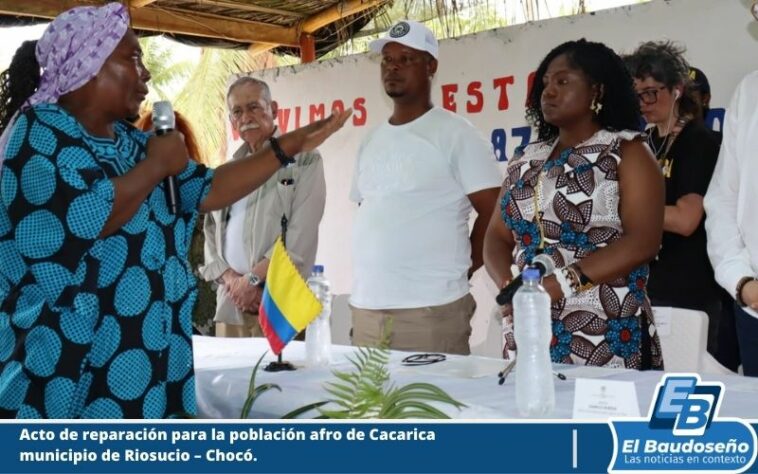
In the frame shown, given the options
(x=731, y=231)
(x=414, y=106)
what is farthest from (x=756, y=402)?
(x=414, y=106)

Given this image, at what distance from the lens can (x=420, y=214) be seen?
10.9ft

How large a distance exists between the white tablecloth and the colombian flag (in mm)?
115

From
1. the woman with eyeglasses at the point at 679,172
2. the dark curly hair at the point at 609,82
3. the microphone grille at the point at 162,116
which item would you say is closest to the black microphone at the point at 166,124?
the microphone grille at the point at 162,116

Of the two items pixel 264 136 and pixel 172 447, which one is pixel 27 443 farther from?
pixel 264 136

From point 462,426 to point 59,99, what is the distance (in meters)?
1.21

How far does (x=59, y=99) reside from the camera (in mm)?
2062

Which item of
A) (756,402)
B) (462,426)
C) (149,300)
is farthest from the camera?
(149,300)

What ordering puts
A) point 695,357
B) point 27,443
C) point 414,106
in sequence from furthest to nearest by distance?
point 414,106, point 695,357, point 27,443

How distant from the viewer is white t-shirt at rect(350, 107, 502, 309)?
10.8 feet

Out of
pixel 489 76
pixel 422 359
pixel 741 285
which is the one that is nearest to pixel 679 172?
pixel 741 285

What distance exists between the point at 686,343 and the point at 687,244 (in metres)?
0.78

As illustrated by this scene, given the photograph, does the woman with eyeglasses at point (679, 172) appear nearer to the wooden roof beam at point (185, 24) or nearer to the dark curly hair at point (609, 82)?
the dark curly hair at point (609, 82)

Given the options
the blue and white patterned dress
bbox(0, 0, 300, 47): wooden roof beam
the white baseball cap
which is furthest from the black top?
bbox(0, 0, 300, 47): wooden roof beam

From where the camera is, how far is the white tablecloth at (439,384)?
1879 mm
